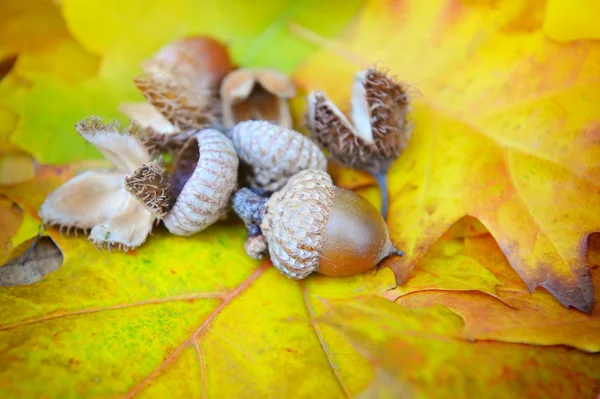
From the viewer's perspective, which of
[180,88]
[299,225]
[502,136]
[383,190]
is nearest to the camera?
[299,225]

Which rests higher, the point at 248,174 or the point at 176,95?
the point at 176,95

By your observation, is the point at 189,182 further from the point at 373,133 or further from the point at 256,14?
the point at 256,14

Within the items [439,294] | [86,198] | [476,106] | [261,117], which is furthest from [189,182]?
[476,106]

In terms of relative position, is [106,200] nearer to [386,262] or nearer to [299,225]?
[299,225]

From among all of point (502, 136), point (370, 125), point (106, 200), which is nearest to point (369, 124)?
point (370, 125)

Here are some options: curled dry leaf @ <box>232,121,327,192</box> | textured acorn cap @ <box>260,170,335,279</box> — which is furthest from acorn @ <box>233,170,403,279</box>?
curled dry leaf @ <box>232,121,327,192</box>

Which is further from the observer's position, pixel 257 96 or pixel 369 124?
pixel 257 96

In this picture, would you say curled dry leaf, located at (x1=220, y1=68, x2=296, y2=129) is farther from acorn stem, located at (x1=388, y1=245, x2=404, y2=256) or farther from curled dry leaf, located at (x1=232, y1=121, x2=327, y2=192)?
acorn stem, located at (x1=388, y1=245, x2=404, y2=256)
